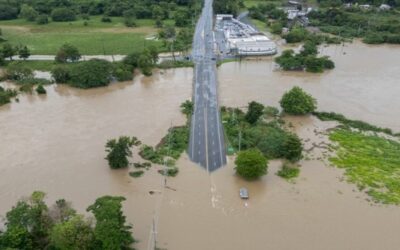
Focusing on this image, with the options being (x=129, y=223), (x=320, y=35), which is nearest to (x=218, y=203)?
(x=129, y=223)

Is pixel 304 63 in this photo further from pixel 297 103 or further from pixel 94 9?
pixel 94 9

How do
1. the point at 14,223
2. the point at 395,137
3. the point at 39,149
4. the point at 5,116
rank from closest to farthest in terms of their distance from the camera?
the point at 14,223 → the point at 39,149 → the point at 395,137 → the point at 5,116

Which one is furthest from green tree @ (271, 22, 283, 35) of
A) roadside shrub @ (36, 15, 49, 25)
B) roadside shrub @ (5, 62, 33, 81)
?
roadside shrub @ (36, 15, 49, 25)

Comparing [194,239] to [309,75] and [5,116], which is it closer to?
[5,116]

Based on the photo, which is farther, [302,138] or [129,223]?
[302,138]

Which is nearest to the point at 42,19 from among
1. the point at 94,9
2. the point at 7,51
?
the point at 94,9

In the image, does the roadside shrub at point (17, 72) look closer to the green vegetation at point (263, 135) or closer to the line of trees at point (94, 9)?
the green vegetation at point (263, 135)

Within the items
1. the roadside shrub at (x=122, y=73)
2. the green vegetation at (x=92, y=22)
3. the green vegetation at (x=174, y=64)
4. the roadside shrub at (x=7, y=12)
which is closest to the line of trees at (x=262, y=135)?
the roadside shrub at (x=122, y=73)
